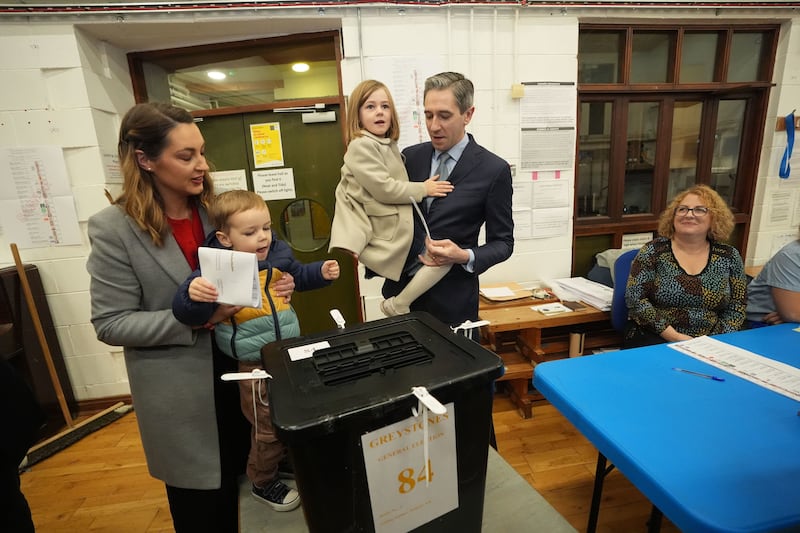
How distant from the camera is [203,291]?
35.2 inches

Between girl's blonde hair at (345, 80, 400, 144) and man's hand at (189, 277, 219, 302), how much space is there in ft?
2.74

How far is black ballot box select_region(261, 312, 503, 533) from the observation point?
0.60 m

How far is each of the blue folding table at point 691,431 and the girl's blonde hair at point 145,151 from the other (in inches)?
46.9

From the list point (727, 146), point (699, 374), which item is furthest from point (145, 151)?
point (727, 146)

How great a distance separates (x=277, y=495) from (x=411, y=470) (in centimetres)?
55

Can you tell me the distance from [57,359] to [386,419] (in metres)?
2.89

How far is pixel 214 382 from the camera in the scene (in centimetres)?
107

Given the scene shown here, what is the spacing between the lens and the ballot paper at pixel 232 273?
858 mm

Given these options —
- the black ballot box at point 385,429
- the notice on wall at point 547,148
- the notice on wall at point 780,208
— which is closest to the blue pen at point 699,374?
the black ballot box at point 385,429

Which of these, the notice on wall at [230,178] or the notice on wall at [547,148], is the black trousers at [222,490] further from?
the notice on wall at [547,148]

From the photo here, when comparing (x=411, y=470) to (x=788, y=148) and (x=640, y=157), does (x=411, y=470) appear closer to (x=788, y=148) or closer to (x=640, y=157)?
(x=640, y=157)

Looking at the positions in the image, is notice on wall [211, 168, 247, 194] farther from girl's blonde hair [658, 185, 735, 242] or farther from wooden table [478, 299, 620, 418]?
girl's blonde hair [658, 185, 735, 242]

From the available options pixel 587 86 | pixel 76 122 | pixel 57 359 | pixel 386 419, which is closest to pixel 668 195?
pixel 587 86

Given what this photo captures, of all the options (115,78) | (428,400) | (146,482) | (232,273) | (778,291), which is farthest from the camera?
(115,78)
